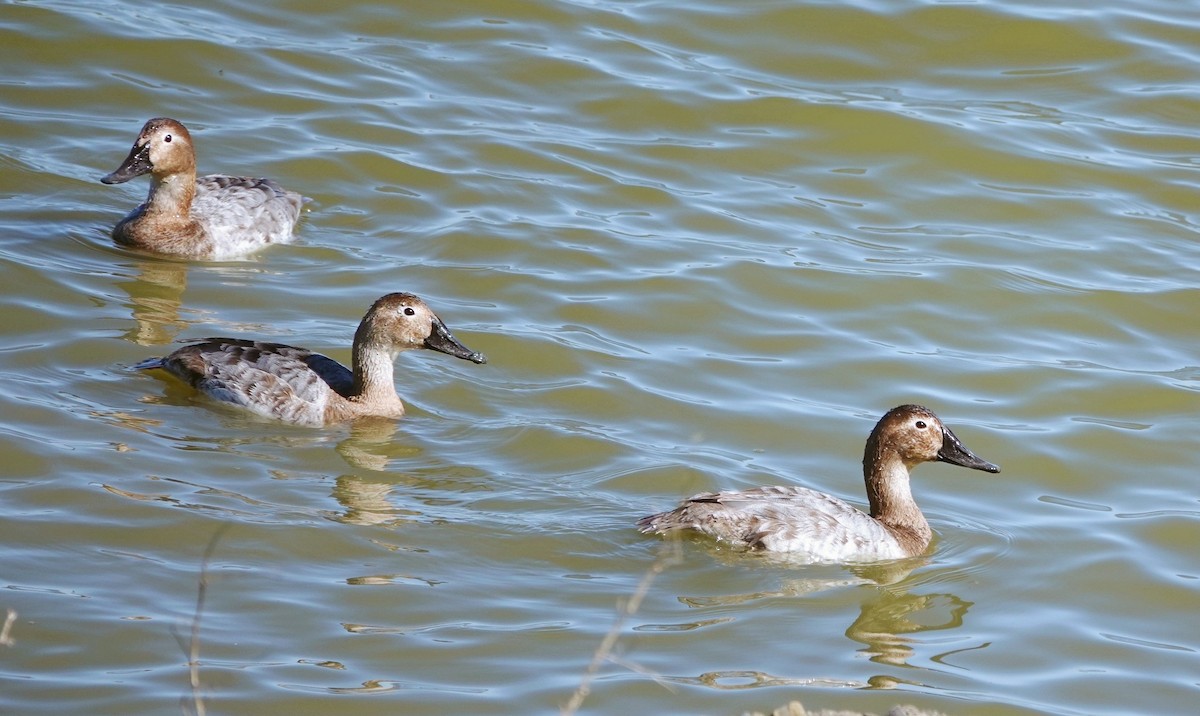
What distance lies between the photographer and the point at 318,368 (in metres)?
10.6

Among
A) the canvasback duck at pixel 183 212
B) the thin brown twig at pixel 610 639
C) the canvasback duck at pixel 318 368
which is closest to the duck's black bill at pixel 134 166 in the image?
the canvasback duck at pixel 183 212

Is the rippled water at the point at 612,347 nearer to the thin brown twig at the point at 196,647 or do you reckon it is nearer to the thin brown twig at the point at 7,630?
the thin brown twig at the point at 196,647

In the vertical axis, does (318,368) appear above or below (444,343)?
below

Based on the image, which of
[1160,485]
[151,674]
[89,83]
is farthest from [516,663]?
[89,83]

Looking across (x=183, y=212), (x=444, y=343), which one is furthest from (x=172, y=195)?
(x=444, y=343)

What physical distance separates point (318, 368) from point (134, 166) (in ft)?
11.4

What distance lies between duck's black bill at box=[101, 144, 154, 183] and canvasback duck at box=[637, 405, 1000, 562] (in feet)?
20.3

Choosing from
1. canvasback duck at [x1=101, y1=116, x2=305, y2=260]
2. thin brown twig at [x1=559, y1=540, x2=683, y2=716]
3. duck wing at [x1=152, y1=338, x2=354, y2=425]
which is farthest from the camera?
canvasback duck at [x1=101, y1=116, x2=305, y2=260]

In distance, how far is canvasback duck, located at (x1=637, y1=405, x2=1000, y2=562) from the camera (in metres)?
8.66

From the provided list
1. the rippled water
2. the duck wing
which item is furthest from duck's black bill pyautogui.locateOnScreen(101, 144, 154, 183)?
the duck wing

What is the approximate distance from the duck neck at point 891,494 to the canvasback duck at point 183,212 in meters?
5.71

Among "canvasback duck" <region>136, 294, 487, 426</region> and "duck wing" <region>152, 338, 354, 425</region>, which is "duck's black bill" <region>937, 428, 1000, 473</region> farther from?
"duck wing" <region>152, 338, 354, 425</region>

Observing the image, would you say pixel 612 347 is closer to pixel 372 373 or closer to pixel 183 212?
pixel 372 373

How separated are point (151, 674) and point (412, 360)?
5.36m
